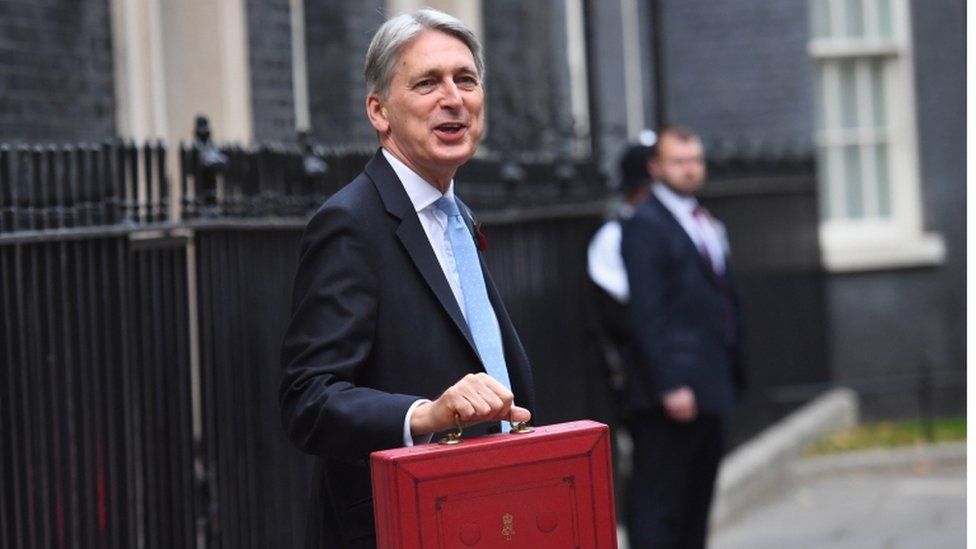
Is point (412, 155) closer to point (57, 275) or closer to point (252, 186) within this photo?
point (57, 275)

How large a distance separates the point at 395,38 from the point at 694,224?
4.60 metres

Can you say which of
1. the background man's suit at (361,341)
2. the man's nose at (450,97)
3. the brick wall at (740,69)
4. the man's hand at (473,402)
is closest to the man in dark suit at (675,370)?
the background man's suit at (361,341)

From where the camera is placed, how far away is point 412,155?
357 cm

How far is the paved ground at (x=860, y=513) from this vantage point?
997cm

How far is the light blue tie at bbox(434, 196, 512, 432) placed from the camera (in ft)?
11.8

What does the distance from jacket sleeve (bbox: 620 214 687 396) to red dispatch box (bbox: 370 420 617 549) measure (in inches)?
171

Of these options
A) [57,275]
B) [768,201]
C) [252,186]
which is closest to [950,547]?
[768,201]

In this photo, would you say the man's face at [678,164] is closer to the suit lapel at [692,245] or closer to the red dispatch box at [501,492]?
the suit lapel at [692,245]

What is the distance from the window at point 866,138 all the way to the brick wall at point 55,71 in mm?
9009

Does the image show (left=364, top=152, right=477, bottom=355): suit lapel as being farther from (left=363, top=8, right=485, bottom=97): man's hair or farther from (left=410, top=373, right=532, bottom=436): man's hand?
(left=410, top=373, right=532, bottom=436): man's hand

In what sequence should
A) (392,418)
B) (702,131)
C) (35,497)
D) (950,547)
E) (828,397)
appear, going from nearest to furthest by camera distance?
(392,418)
(35,497)
(950,547)
(828,397)
(702,131)

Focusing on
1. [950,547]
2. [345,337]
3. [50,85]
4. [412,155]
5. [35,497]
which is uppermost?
[50,85]

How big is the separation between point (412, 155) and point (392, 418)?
53 centimetres

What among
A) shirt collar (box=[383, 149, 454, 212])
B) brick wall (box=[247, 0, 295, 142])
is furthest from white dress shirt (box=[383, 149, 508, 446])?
brick wall (box=[247, 0, 295, 142])
